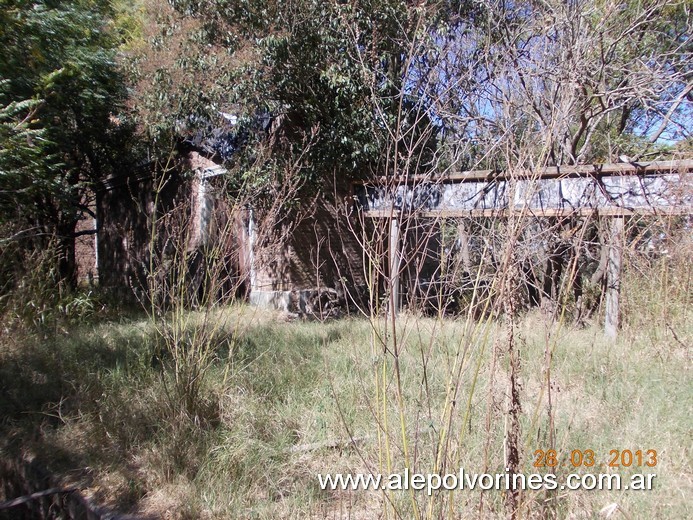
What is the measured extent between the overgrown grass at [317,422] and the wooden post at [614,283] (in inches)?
22.1

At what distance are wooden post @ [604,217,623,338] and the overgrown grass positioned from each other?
Answer: 1.84ft

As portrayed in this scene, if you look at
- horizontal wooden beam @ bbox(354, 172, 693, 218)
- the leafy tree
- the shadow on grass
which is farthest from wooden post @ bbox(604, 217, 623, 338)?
the leafy tree

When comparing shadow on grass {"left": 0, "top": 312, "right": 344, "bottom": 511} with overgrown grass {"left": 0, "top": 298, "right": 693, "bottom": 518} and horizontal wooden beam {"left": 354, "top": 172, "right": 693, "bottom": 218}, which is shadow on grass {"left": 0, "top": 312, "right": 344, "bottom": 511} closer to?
overgrown grass {"left": 0, "top": 298, "right": 693, "bottom": 518}

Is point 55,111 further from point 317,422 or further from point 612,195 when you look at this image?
point 612,195

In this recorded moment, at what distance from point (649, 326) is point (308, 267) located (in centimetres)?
713

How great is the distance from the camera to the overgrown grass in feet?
8.54

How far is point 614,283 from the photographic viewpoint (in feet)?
19.2

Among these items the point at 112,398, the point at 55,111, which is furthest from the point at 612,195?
the point at 55,111

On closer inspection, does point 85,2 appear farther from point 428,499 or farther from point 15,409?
point 428,499

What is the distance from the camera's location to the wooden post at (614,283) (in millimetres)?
5707

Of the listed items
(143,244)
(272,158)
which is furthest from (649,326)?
(143,244)

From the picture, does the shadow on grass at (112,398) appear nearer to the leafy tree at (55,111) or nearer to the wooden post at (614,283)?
the leafy tree at (55,111)

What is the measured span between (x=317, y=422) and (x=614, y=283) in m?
4.17

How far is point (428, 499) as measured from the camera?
1.99 m
